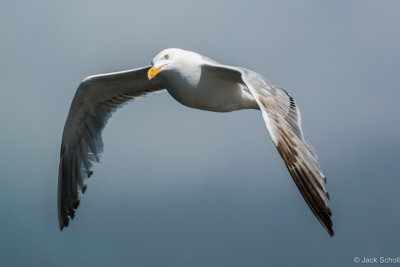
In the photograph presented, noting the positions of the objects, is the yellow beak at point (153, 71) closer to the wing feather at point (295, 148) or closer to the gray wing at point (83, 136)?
the wing feather at point (295, 148)

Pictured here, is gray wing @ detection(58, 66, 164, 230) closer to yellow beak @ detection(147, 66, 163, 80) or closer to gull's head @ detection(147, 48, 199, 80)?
gull's head @ detection(147, 48, 199, 80)

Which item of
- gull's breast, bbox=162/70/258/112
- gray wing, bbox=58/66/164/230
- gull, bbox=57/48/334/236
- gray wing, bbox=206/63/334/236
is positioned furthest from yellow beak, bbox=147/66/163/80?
gray wing, bbox=58/66/164/230

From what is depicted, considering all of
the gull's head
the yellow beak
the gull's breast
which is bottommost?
the gull's breast

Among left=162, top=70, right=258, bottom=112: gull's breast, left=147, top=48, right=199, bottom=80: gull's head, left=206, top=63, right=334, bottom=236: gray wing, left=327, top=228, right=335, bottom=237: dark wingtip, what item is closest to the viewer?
left=327, top=228, right=335, bottom=237: dark wingtip

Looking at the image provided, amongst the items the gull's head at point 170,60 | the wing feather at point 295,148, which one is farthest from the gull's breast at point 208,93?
the wing feather at point 295,148

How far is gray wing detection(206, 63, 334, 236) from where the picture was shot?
7.16 metres

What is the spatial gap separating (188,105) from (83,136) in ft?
9.16

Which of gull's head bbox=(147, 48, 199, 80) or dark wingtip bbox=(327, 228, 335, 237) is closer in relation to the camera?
dark wingtip bbox=(327, 228, 335, 237)

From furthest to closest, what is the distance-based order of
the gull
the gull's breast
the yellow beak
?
the gull's breast < the yellow beak < the gull

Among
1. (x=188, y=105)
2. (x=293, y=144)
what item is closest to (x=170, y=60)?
(x=188, y=105)

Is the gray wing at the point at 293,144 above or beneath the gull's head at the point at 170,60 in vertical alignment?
beneath

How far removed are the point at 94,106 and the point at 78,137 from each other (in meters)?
0.59

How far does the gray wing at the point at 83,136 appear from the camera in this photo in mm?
11305

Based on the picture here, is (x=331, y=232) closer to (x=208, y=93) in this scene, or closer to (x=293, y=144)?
(x=293, y=144)
